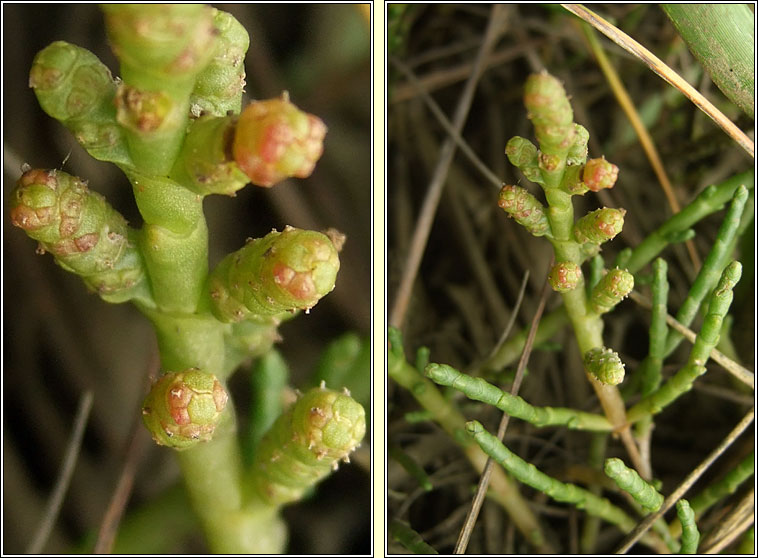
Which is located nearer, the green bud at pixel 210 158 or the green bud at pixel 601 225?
the green bud at pixel 210 158

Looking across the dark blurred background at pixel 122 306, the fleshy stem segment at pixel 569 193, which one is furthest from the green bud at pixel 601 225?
the dark blurred background at pixel 122 306

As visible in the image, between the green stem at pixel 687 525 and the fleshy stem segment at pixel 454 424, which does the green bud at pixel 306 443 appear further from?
the green stem at pixel 687 525

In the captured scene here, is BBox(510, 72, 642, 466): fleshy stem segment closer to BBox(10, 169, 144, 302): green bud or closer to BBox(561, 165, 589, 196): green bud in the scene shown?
BBox(561, 165, 589, 196): green bud

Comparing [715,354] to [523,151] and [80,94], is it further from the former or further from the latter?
[80,94]

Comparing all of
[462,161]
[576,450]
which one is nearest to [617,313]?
[576,450]

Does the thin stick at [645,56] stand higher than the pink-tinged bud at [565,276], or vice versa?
the thin stick at [645,56]

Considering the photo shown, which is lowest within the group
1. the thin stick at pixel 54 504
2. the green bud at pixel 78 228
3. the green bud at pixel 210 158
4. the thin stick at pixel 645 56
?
the thin stick at pixel 54 504

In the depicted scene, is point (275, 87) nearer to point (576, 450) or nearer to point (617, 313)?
point (617, 313)
